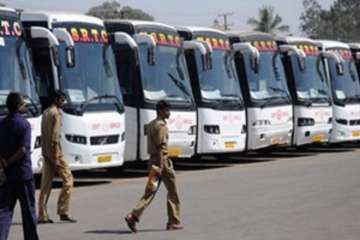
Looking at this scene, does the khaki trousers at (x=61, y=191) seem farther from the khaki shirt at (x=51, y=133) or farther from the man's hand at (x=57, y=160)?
the khaki shirt at (x=51, y=133)

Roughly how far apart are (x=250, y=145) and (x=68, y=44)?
322 inches

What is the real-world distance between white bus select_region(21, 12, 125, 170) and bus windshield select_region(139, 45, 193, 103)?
1535mm

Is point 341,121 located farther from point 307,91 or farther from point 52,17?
point 52,17

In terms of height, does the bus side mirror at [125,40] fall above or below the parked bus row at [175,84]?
above

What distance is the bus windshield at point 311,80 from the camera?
29891 millimetres

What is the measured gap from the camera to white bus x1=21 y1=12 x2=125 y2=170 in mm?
20172

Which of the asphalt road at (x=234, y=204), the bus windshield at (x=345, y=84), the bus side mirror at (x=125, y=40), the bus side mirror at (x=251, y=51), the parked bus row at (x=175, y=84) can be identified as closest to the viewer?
the asphalt road at (x=234, y=204)

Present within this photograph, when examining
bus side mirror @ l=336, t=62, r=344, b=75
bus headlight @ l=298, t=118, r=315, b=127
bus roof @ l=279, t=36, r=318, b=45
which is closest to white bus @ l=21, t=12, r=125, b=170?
bus headlight @ l=298, t=118, r=315, b=127

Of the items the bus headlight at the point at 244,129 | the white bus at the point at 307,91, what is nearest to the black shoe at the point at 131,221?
the bus headlight at the point at 244,129

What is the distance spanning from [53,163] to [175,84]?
29.5 feet

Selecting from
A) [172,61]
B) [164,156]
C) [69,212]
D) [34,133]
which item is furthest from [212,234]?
[172,61]

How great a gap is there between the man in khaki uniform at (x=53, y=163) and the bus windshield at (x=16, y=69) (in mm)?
3572

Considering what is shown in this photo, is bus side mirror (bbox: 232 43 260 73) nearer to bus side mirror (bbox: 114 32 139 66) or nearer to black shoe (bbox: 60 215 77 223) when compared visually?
bus side mirror (bbox: 114 32 139 66)

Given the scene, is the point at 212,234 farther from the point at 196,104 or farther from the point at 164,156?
the point at 196,104
